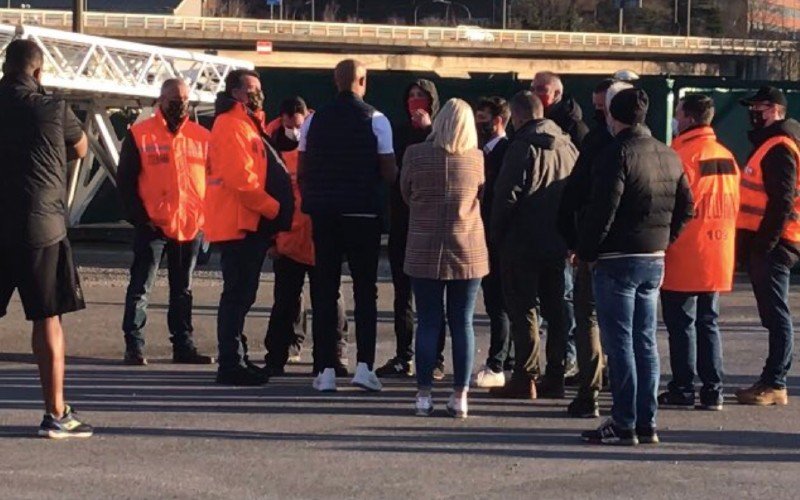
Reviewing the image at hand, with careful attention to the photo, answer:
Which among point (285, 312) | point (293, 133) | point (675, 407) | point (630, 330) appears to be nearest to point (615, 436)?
point (630, 330)

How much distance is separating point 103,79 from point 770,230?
12.8 metres

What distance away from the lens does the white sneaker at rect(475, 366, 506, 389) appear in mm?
10117

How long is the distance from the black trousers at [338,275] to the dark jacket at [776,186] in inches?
92.5

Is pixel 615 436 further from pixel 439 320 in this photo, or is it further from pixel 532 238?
pixel 532 238

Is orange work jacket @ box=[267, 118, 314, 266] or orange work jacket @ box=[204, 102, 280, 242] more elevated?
orange work jacket @ box=[204, 102, 280, 242]

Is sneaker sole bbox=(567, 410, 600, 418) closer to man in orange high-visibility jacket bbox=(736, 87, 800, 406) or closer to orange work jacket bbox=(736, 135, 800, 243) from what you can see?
man in orange high-visibility jacket bbox=(736, 87, 800, 406)

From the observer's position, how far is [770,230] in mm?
9430

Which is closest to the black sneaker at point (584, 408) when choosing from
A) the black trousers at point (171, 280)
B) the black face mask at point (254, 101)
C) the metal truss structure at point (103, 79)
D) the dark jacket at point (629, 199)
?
the dark jacket at point (629, 199)

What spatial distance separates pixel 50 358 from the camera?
26.7 ft

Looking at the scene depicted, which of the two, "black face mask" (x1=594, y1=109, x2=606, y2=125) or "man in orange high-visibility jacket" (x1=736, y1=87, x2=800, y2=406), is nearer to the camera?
"black face mask" (x1=594, y1=109, x2=606, y2=125)

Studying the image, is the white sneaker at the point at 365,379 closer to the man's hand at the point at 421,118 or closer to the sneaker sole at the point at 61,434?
the man's hand at the point at 421,118

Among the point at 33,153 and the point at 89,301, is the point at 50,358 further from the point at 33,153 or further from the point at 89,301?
the point at 89,301

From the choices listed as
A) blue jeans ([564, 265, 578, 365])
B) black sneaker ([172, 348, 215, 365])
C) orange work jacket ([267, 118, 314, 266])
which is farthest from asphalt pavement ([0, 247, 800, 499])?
orange work jacket ([267, 118, 314, 266])

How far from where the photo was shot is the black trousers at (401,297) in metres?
10.7
